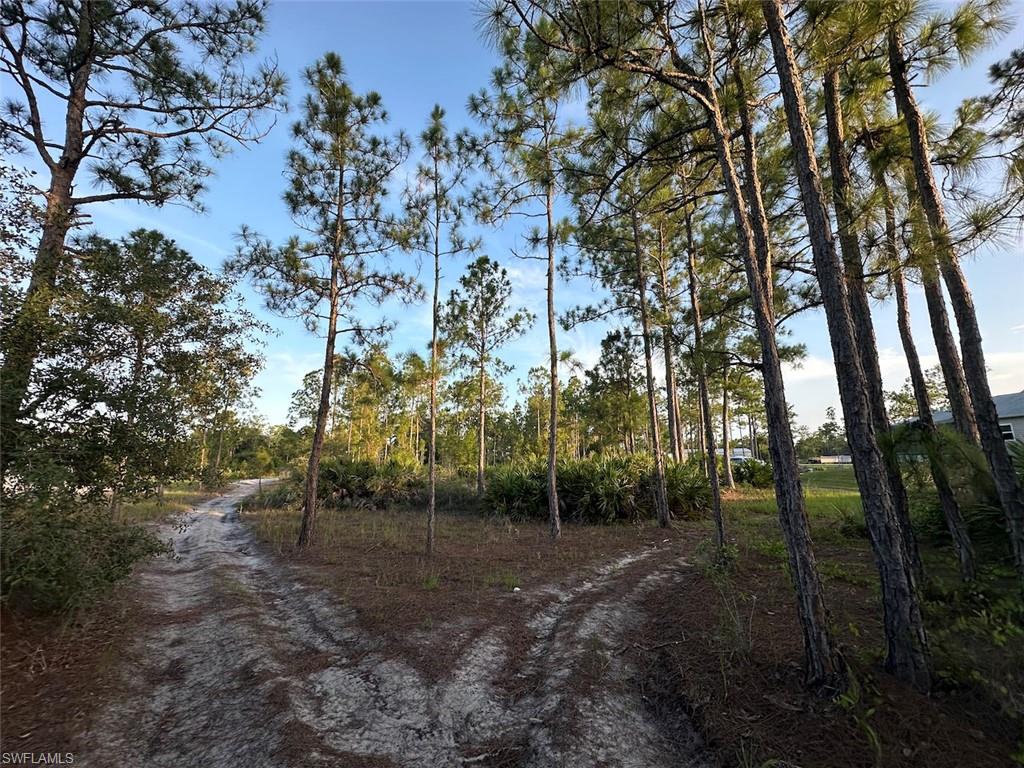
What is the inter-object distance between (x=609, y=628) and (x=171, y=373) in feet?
21.8

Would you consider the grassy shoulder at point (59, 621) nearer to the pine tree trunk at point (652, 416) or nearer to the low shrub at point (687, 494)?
the pine tree trunk at point (652, 416)

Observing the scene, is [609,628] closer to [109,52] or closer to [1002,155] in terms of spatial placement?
[1002,155]

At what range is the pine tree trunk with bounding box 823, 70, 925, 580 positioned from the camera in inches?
168

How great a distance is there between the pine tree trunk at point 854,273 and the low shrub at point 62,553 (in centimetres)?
760

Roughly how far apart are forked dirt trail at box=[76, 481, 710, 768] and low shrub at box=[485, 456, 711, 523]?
6.35 meters

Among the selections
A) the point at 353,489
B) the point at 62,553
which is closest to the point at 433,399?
the point at 62,553

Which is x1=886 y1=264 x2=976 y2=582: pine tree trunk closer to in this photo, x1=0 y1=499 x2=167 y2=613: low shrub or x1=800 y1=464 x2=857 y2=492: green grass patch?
x1=0 y1=499 x2=167 y2=613: low shrub

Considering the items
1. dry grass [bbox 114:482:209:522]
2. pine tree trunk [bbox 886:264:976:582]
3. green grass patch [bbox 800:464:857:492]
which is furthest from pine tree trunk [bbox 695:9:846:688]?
green grass patch [bbox 800:464:857:492]

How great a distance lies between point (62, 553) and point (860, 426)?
6.38 metres

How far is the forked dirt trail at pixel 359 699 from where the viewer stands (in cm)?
263

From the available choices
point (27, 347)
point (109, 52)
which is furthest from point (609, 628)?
point (109, 52)

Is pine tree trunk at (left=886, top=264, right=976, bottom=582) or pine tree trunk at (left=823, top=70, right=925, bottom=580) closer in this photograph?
pine tree trunk at (left=886, top=264, right=976, bottom=582)

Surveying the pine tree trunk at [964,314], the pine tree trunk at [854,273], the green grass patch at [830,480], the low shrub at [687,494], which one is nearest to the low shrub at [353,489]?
the low shrub at [687,494]

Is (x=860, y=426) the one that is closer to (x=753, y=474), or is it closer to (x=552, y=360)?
(x=552, y=360)
